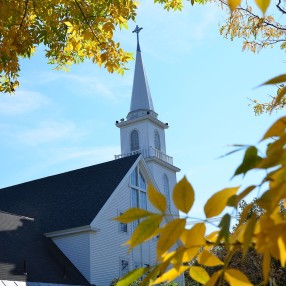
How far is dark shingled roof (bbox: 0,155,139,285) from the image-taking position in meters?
20.9

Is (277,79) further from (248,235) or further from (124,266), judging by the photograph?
(124,266)

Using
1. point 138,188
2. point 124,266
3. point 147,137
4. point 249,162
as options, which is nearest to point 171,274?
point 249,162

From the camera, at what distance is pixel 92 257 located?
78.9 feet

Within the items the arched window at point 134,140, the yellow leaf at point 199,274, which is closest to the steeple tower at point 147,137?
the arched window at point 134,140

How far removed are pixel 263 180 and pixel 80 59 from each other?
674 centimetres

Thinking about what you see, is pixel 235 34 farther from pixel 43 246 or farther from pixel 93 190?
pixel 93 190

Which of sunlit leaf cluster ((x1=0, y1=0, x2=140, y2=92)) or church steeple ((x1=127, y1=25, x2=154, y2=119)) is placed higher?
church steeple ((x1=127, y1=25, x2=154, y2=119))

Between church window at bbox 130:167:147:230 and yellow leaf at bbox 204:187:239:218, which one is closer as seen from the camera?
yellow leaf at bbox 204:187:239:218

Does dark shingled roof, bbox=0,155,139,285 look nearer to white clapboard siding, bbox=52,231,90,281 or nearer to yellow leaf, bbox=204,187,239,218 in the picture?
white clapboard siding, bbox=52,231,90,281

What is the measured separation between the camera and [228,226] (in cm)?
64

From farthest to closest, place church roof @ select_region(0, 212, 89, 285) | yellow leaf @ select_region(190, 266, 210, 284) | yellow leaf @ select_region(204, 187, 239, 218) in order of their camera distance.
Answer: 1. church roof @ select_region(0, 212, 89, 285)
2. yellow leaf @ select_region(190, 266, 210, 284)
3. yellow leaf @ select_region(204, 187, 239, 218)

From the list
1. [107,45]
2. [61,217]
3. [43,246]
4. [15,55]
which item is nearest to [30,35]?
[15,55]

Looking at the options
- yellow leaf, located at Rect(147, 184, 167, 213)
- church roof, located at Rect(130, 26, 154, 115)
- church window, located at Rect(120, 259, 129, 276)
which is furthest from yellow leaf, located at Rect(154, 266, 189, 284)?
church roof, located at Rect(130, 26, 154, 115)

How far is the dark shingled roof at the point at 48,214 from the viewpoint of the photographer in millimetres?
20859
